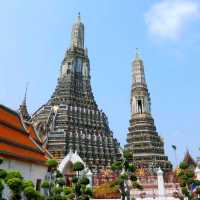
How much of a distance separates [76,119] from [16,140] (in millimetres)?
32825

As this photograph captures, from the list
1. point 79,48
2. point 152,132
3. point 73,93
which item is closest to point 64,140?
point 73,93

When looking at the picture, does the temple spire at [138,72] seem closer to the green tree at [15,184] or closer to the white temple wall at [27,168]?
the white temple wall at [27,168]

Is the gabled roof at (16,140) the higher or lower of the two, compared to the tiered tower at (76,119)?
lower

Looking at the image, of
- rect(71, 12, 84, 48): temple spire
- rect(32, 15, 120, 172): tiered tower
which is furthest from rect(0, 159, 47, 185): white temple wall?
rect(71, 12, 84, 48): temple spire

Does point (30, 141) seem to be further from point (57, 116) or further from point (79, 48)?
point (79, 48)

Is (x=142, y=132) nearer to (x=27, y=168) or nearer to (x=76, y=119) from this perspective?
(x=76, y=119)

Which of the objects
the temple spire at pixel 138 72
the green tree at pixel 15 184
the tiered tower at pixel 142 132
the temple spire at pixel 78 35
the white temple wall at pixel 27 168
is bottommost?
the green tree at pixel 15 184

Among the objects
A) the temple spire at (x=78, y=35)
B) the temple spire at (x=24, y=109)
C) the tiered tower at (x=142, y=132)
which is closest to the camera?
the tiered tower at (x=142, y=132)

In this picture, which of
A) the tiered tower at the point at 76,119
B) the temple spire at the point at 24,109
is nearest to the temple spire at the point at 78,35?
the tiered tower at the point at 76,119

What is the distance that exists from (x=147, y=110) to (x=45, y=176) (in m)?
38.6

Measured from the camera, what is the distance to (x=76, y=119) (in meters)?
55.4

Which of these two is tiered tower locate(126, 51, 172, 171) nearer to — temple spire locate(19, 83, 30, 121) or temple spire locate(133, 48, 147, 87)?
temple spire locate(133, 48, 147, 87)

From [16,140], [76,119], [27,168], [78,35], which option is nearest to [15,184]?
[27,168]

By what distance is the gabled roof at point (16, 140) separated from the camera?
20.3 m
